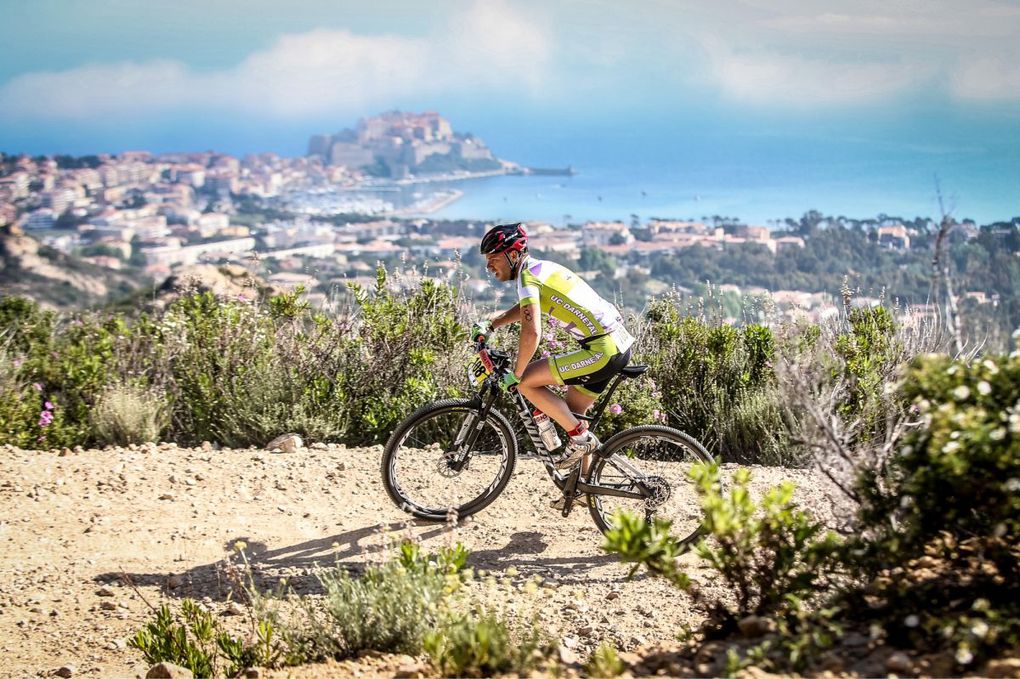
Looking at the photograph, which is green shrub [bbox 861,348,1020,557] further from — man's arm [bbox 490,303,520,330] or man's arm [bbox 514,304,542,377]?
man's arm [bbox 490,303,520,330]

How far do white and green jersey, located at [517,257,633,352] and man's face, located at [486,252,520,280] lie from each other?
0.30 ft

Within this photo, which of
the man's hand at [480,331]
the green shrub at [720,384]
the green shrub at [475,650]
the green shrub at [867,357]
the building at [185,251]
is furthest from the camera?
the building at [185,251]

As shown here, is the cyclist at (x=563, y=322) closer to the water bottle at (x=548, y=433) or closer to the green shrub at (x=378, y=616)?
the water bottle at (x=548, y=433)

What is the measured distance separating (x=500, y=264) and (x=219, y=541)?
271 cm

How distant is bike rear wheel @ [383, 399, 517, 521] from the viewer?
18.8ft

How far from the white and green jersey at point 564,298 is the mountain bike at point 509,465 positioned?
347 mm

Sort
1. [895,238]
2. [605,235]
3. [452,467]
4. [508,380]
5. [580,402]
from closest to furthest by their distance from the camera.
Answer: [508,380] → [580,402] → [452,467] → [895,238] → [605,235]

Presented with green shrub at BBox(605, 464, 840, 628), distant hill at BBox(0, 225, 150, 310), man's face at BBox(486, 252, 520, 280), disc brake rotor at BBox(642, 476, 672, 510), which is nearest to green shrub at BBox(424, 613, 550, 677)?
green shrub at BBox(605, 464, 840, 628)

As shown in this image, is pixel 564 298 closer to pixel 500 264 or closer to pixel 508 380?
pixel 500 264

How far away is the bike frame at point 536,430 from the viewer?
5457 millimetres

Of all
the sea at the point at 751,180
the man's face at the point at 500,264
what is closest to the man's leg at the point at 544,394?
the man's face at the point at 500,264

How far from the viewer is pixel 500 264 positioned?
5.27 m

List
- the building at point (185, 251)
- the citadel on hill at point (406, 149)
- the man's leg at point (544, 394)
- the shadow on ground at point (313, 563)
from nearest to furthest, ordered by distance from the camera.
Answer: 1. the shadow on ground at point (313, 563)
2. the man's leg at point (544, 394)
3. the building at point (185, 251)
4. the citadel on hill at point (406, 149)

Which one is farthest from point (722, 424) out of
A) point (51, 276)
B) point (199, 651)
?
point (51, 276)
